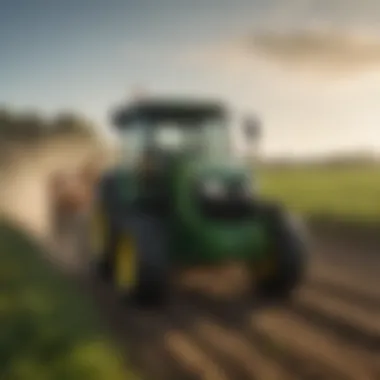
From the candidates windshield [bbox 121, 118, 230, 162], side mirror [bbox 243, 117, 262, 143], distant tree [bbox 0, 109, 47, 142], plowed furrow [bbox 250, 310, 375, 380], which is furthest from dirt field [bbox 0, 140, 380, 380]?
side mirror [bbox 243, 117, 262, 143]

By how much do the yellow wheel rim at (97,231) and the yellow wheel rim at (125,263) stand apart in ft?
0.27

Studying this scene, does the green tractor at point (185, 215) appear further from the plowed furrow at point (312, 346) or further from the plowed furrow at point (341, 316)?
the plowed furrow at point (312, 346)

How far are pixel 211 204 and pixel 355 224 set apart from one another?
499 mm

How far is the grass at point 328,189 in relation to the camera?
234 cm

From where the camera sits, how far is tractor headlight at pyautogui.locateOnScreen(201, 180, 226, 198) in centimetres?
274

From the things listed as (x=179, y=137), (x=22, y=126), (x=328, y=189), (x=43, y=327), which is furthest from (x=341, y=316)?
(x=22, y=126)

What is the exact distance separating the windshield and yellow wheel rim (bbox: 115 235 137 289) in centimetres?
35

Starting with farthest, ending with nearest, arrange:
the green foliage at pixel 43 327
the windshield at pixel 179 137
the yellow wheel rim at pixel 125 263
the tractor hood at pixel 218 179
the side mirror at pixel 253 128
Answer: the yellow wheel rim at pixel 125 263
the tractor hood at pixel 218 179
the windshield at pixel 179 137
the side mirror at pixel 253 128
the green foliage at pixel 43 327

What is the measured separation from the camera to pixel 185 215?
8.99 feet

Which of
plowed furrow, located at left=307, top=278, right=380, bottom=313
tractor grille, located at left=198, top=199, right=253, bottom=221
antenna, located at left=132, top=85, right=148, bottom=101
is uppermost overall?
antenna, located at left=132, top=85, right=148, bottom=101

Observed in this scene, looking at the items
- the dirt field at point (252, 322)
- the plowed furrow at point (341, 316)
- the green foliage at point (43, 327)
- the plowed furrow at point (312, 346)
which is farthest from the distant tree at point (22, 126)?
the plowed furrow at point (341, 316)

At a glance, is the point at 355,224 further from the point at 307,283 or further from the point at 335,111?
the point at 335,111

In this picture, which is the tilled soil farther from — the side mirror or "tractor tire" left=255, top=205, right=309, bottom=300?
the side mirror

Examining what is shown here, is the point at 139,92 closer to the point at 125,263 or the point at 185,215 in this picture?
the point at 185,215
